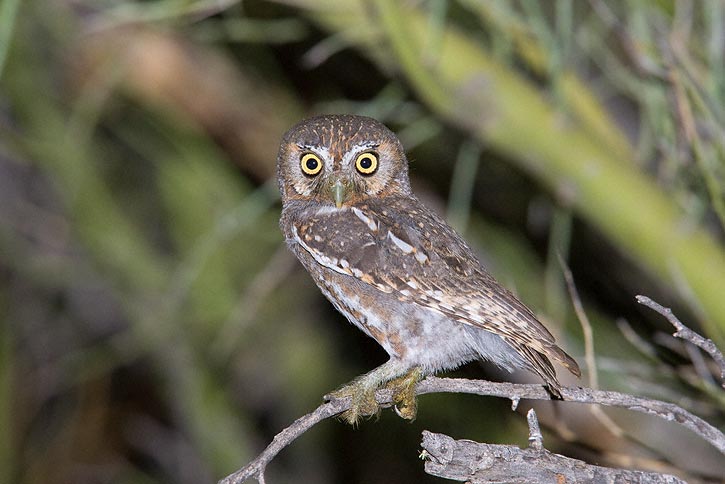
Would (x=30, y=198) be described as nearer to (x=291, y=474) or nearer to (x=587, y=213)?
(x=291, y=474)

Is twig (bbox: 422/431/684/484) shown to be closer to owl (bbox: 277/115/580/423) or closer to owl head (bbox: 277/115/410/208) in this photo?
owl (bbox: 277/115/580/423)

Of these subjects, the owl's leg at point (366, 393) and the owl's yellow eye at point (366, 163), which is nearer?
the owl's leg at point (366, 393)

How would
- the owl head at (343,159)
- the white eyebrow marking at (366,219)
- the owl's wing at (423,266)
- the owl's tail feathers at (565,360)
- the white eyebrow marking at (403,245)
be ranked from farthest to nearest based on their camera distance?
the owl head at (343,159), the white eyebrow marking at (366,219), the white eyebrow marking at (403,245), the owl's wing at (423,266), the owl's tail feathers at (565,360)

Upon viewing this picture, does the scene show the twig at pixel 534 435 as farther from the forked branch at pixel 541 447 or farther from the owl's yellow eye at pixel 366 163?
the owl's yellow eye at pixel 366 163

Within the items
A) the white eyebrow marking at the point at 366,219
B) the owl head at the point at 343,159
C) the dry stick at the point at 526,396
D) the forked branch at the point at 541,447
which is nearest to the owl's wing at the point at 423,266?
the white eyebrow marking at the point at 366,219

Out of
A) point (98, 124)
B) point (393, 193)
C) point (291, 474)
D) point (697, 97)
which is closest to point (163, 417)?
point (291, 474)

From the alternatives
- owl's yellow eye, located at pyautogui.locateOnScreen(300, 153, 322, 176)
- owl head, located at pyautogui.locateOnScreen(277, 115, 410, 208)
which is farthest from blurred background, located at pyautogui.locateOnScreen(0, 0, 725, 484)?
owl's yellow eye, located at pyautogui.locateOnScreen(300, 153, 322, 176)
